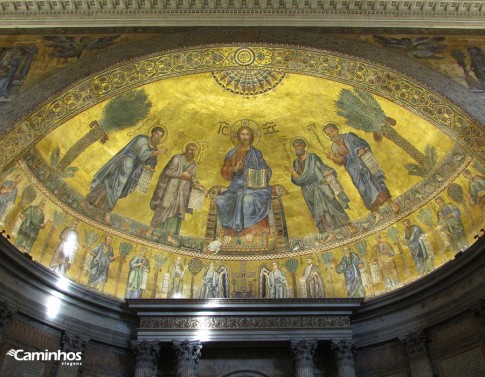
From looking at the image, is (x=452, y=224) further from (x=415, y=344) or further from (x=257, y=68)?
(x=257, y=68)

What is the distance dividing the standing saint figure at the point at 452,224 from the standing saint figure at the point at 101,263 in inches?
374

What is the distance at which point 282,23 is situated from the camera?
12.8 m

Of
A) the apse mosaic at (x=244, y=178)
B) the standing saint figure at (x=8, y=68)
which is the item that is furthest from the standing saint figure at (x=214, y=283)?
the standing saint figure at (x=8, y=68)

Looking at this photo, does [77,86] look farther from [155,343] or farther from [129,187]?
[155,343]

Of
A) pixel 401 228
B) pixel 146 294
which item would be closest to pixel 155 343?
pixel 146 294

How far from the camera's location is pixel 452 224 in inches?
494

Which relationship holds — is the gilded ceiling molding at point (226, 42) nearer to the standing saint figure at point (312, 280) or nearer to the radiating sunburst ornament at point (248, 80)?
the radiating sunburst ornament at point (248, 80)

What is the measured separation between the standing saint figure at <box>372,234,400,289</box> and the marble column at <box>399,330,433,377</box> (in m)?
1.73

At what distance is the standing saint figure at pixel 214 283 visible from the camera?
1429 cm

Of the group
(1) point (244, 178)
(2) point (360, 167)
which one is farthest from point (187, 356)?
(2) point (360, 167)

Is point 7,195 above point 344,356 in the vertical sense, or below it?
above

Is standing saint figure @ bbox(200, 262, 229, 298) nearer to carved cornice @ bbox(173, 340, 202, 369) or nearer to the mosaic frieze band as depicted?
carved cornice @ bbox(173, 340, 202, 369)

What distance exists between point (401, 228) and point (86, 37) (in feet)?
34.3

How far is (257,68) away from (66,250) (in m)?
7.49
